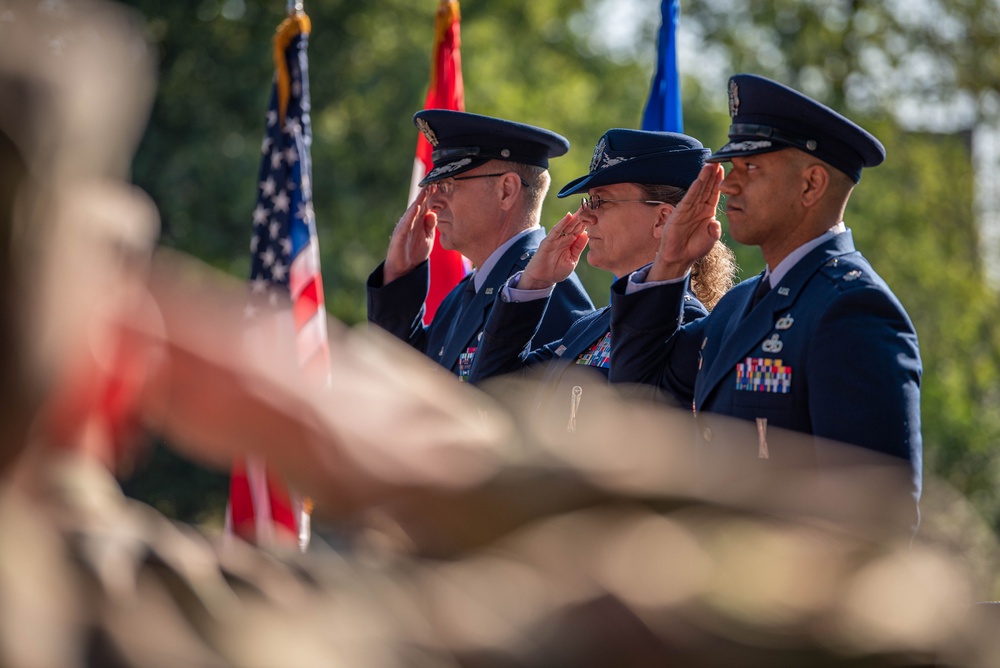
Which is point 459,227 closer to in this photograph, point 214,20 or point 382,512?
point 382,512

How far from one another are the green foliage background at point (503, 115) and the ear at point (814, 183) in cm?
1162

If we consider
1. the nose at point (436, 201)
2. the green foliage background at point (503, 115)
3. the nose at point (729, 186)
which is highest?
the nose at point (729, 186)

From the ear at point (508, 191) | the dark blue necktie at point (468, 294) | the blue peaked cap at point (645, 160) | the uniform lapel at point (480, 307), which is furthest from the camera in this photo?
the ear at point (508, 191)

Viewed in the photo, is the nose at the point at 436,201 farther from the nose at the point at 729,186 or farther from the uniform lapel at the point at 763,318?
the uniform lapel at the point at 763,318

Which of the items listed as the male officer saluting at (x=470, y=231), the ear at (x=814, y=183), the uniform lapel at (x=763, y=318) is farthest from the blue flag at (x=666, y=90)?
the uniform lapel at (x=763, y=318)

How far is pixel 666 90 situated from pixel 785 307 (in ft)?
9.84

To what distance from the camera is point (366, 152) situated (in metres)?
16.2

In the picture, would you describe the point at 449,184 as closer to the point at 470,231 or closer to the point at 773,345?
the point at 470,231

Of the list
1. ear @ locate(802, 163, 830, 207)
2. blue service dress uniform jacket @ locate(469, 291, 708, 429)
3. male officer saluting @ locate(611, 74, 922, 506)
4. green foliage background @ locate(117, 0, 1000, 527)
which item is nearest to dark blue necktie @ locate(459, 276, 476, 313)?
blue service dress uniform jacket @ locate(469, 291, 708, 429)

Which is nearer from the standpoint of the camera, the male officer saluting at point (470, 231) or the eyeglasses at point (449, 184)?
the male officer saluting at point (470, 231)

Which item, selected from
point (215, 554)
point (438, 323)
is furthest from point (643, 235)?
point (215, 554)

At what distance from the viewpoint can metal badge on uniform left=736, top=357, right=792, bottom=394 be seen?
10.6ft

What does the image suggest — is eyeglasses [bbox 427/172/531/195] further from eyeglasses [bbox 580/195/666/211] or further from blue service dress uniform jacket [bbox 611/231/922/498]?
blue service dress uniform jacket [bbox 611/231/922/498]

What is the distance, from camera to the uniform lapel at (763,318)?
333 cm
